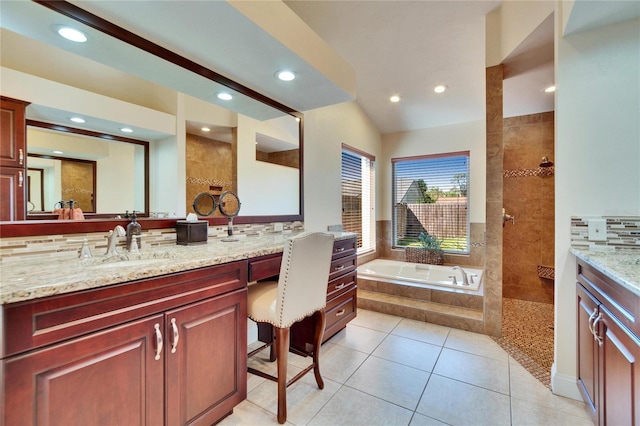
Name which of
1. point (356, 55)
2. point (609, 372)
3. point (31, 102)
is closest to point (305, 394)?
point (609, 372)

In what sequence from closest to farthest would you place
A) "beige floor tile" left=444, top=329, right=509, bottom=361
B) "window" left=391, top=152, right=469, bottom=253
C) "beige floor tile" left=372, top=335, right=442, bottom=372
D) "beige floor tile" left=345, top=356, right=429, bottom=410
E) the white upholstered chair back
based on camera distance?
the white upholstered chair back, "beige floor tile" left=345, top=356, right=429, bottom=410, "beige floor tile" left=372, top=335, right=442, bottom=372, "beige floor tile" left=444, top=329, right=509, bottom=361, "window" left=391, top=152, right=469, bottom=253

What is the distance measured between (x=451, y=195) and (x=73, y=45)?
13.9 ft

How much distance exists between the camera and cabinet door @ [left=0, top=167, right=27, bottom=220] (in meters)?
1.22

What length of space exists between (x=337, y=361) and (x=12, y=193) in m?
2.15

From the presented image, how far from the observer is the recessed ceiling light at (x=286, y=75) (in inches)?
76.5

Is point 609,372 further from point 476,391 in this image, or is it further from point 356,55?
point 356,55

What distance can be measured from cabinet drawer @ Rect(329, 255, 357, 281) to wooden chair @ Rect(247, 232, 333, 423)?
587 millimetres

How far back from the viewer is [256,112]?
2408mm

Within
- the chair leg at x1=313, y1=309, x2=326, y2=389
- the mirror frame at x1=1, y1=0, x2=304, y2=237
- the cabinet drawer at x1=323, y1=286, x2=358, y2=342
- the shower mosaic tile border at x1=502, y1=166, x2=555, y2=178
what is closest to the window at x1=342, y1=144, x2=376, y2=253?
the cabinet drawer at x1=323, y1=286, x2=358, y2=342

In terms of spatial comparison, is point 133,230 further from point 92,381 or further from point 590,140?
point 590,140

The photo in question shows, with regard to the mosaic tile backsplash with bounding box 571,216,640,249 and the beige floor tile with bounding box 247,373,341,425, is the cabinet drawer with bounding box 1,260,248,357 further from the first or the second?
the mosaic tile backsplash with bounding box 571,216,640,249

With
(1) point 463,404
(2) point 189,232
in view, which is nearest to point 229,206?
(2) point 189,232

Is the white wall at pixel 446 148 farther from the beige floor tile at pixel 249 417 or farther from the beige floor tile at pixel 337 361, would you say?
the beige floor tile at pixel 249 417

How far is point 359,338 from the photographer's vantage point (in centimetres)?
247
